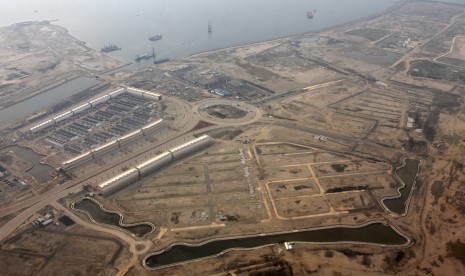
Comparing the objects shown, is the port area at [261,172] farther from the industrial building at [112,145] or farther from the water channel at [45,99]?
the water channel at [45,99]

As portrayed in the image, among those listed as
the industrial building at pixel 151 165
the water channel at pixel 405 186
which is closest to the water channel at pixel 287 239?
the water channel at pixel 405 186

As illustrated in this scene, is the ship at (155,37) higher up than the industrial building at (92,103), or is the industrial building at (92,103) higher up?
the ship at (155,37)

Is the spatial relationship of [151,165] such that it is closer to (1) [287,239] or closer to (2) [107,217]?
(2) [107,217]

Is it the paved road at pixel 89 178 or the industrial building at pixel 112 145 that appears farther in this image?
the industrial building at pixel 112 145

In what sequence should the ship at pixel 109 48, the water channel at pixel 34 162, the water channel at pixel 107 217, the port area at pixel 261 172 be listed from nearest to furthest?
the port area at pixel 261 172 → the water channel at pixel 107 217 → the water channel at pixel 34 162 → the ship at pixel 109 48

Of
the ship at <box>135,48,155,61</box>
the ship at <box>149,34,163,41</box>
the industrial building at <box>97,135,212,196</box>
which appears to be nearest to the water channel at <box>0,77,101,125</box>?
the ship at <box>135,48,155,61</box>

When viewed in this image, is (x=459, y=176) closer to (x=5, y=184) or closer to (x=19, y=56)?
(x=5, y=184)

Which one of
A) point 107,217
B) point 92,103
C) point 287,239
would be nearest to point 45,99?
point 92,103
